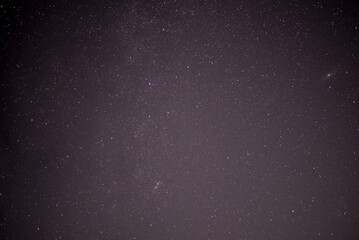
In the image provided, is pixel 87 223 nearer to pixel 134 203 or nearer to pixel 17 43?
pixel 134 203

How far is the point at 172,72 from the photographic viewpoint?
0.40 meters

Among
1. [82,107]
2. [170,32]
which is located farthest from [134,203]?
[170,32]

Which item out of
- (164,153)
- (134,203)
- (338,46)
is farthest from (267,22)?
(134,203)

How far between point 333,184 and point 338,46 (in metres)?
0.28

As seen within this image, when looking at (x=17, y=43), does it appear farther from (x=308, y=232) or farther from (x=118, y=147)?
(x=308, y=232)

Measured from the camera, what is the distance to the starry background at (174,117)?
370 millimetres

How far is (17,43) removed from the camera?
357 mm

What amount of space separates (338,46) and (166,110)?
35 cm

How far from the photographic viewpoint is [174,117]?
16.1 inches

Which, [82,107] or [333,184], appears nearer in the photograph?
[82,107]

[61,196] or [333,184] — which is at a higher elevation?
[61,196]

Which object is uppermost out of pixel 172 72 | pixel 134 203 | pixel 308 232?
pixel 172 72

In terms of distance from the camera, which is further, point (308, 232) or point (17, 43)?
point (308, 232)

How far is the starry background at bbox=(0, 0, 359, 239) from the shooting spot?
37 centimetres
